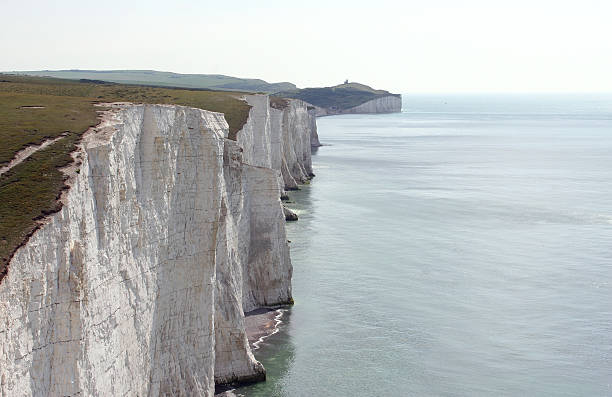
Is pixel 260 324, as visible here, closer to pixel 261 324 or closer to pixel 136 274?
pixel 261 324

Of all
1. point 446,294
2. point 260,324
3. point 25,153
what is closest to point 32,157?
point 25,153

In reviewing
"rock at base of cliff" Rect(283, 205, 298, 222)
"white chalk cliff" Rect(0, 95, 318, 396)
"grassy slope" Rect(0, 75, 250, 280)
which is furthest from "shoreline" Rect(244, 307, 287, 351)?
"rock at base of cliff" Rect(283, 205, 298, 222)

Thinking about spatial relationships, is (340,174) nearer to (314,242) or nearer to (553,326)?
(314,242)

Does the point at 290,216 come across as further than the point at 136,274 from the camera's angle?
Yes

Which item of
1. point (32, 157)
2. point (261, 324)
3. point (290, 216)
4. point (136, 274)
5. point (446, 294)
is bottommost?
point (446, 294)

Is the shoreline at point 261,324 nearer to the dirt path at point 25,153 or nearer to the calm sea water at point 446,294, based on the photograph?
the calm sea water at point 446,294
